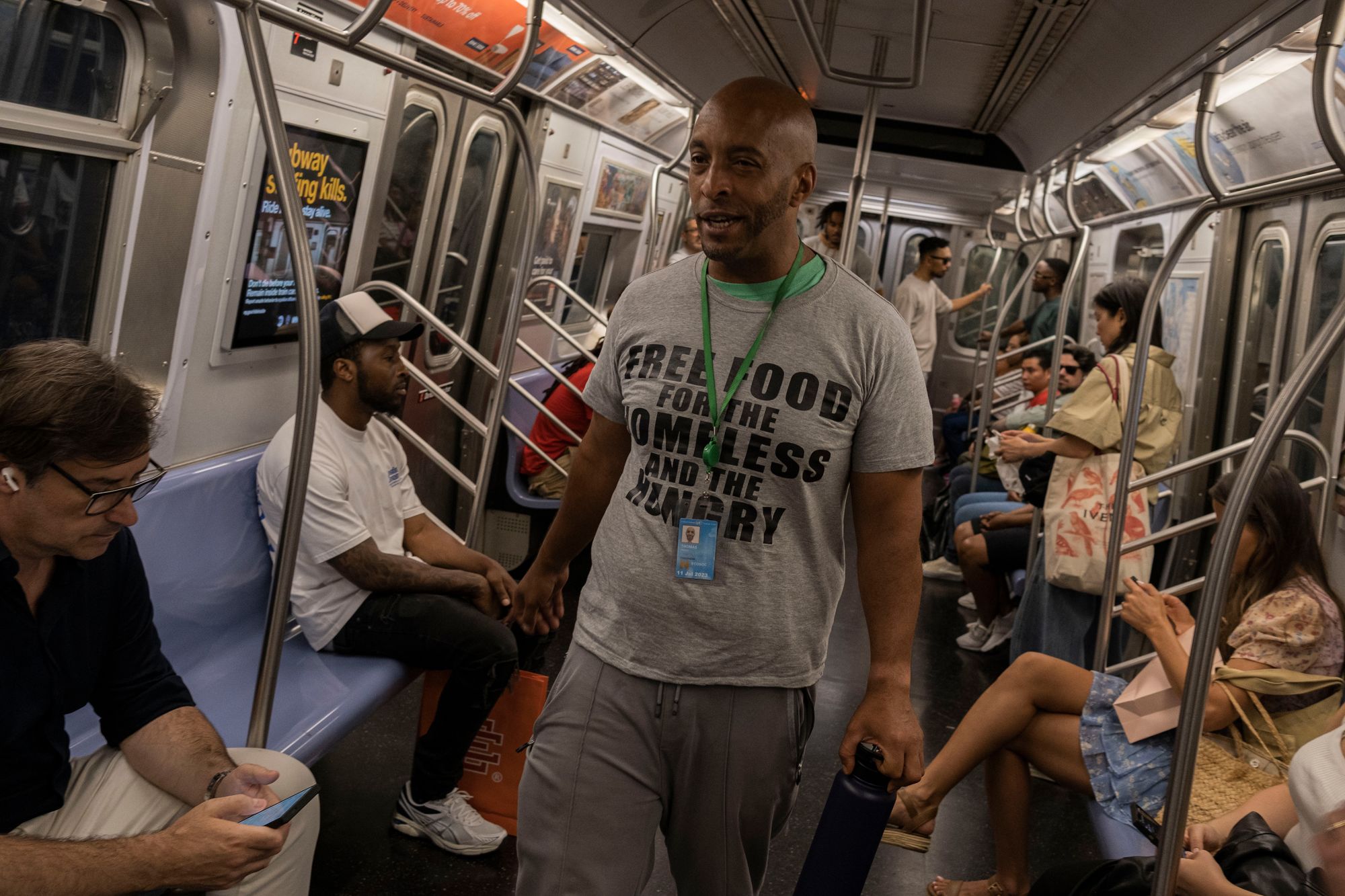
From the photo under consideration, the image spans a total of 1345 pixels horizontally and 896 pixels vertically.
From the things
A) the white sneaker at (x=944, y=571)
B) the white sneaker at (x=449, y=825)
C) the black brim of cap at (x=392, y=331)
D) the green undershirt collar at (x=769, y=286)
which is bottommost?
the white sneaker at (x=449, y=825)

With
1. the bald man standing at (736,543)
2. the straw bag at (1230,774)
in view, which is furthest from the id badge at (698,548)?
the straw bag at (1230,774)

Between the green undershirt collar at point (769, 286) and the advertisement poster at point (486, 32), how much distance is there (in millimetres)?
2318

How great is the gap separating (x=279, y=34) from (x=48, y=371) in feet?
7.02

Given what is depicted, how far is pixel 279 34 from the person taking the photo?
12.1ft

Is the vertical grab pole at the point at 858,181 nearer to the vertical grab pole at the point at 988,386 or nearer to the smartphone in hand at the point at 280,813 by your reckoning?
the smartphone in hand at the point at 280,813

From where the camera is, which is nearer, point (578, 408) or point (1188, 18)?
point (1188, 18)

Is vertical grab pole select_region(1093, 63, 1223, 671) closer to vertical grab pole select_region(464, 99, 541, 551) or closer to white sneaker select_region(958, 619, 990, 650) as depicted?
vertical grab pole select_region(464, 99, 541, 551)

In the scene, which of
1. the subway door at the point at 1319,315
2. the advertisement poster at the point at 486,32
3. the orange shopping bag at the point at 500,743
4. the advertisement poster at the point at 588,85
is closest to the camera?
the orange shopping bag at the point at 500,743

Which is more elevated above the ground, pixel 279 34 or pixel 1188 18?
pixel 1188 18

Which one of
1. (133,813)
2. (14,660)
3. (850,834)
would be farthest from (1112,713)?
(14,660)

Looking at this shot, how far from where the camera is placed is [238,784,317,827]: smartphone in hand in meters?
1.99

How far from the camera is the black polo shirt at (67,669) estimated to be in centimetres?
194

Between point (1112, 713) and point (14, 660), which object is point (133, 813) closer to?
point (14, 660)

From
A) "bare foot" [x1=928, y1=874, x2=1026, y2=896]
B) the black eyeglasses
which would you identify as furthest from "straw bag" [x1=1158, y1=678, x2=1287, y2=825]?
the black eyeglasses
